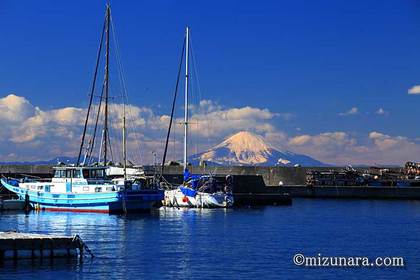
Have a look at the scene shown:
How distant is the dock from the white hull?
136ft

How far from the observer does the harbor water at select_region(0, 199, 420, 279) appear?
1492 inches

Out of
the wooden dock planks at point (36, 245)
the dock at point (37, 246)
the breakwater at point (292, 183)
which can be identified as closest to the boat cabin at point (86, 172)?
the breakwater at point (292, 183)

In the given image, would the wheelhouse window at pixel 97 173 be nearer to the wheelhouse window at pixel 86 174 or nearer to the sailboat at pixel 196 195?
the wheelhouse window at pixel 86 174

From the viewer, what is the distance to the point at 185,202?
269ft

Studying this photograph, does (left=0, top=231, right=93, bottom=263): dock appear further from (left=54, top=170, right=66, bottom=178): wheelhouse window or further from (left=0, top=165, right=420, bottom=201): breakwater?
(left=0, top=165, right=420, bottom=201): breakwater

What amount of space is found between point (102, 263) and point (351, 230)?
84.3 feet

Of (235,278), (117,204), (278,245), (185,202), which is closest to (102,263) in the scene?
(235,278)

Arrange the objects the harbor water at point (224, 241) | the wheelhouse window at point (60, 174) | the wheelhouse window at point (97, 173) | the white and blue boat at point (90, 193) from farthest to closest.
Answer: the wheelhouse window at point (60, 174) < the wheelhouse window at point (97, 173) < the white and blue boat at point (90, 193) < the harbor water at point (224, 241)

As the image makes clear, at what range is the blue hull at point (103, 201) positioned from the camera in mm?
71750

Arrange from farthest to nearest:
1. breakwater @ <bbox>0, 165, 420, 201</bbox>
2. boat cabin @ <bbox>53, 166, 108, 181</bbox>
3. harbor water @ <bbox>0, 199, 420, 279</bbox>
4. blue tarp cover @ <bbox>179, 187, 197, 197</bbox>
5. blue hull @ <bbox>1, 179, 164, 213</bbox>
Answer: breakwater @ <bbox>0, 165, 420, 201</bbox> → blue tarp cover @ <bbox>179, 187, 197, 197</bbox> → boat cabin @ <bbox>53, 166, 108, 181</bbox> → blue hull @ <bbox>1, 179, 164, 213</bbox> → harbor water @ <bbox>0, 199, 420, 279</bbox>

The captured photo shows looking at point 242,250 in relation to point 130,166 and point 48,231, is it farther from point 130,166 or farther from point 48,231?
point 130,166

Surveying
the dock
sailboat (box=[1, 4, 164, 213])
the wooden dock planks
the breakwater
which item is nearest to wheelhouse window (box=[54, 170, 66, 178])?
sailboat (box=[1, 4, 164, 213])

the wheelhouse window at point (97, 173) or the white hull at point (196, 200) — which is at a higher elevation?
the wheelhouse window at point (97, 173)

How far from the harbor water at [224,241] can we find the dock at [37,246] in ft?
1.66
